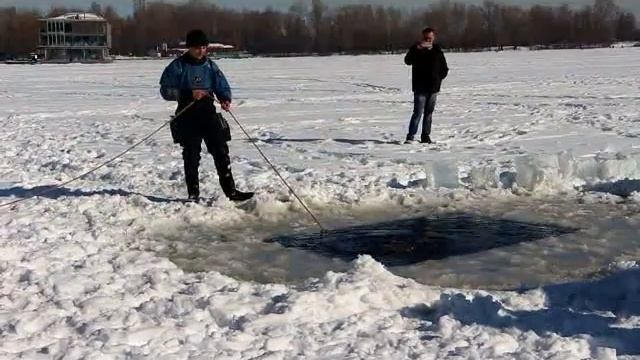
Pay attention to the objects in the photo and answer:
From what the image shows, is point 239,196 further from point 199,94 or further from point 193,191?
point 199,94

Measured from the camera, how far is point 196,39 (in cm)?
872

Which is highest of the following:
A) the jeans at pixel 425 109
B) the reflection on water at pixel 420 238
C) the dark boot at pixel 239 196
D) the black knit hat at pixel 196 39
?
the black knit hat at pixel 196 39

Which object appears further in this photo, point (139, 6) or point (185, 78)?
point (139, 6)

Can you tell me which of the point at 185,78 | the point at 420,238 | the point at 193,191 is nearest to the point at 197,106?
the point at 185,78

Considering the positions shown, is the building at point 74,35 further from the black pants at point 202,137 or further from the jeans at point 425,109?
the black pants at point 202,137

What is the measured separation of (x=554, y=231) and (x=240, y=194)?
3163 mm

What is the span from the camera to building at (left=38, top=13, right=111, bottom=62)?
385 feet

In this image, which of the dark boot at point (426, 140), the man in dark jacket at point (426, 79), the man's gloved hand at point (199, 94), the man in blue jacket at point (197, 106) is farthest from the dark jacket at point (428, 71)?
the man's gloved hand at point (199, 94)

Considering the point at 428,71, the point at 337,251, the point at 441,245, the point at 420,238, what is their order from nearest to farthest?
the point at 337,251 < the point at 441,245 < the point at 420,238 < the point at 428,71

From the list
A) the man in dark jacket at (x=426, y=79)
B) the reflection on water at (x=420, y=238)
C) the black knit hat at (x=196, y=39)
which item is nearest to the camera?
the reflection on water at (x=420, y=238)

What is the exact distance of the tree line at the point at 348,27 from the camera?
127875mm

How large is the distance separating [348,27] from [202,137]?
131846mm

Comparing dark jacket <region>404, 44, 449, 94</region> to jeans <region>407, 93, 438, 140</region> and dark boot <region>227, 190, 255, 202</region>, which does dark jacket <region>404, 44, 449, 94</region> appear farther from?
dark boot <region>227, 190, 255, 202</region>

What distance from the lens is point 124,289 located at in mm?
5637
